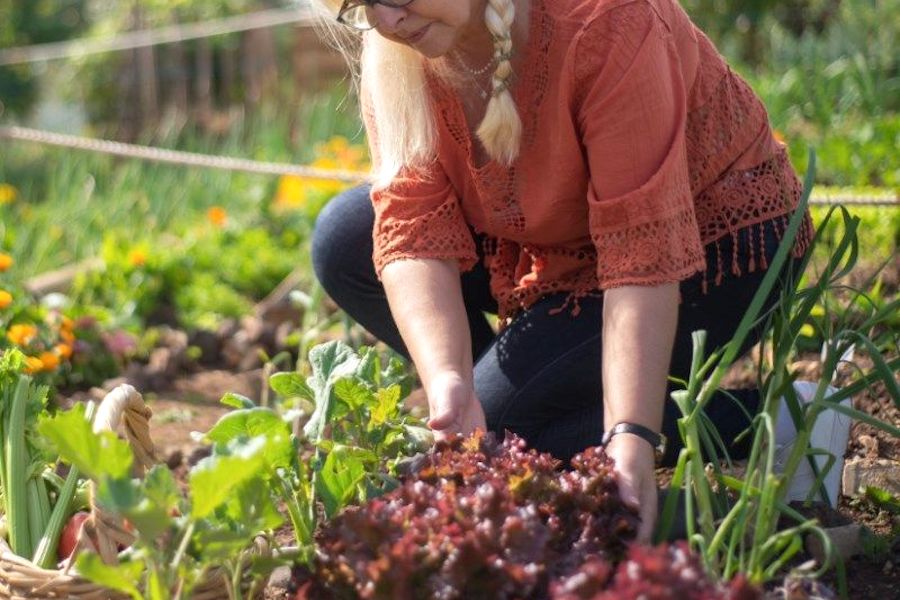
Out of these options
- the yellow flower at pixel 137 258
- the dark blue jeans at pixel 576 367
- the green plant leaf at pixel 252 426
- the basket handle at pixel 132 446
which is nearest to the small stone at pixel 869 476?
the dark blue jeans at pixel 576 367

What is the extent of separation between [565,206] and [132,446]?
2.66 ft

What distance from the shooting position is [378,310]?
2.69m

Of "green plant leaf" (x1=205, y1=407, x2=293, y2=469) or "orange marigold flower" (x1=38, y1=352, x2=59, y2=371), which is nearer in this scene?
"green plant leaf" (x1=205, y1=407, x2=293, y2=469)

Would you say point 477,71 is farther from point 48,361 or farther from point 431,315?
point 48,361

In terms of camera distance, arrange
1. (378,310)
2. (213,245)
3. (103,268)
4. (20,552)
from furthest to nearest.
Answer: (213,245) < (103,268) < (378,310) < (20,552)

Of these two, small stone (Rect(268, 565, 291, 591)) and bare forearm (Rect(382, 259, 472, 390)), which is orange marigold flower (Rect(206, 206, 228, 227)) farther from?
small stone (Rect(268, 565, 291, 591))

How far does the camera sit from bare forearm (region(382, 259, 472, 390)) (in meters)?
2.06

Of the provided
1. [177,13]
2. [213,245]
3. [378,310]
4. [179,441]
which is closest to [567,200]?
[378,310]

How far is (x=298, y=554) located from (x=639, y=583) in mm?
552

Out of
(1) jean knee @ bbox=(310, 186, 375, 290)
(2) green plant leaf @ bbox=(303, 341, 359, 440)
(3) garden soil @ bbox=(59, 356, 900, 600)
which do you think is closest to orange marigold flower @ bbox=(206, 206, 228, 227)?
(3) garden soil @ bbox=(59, 356, 900, 600)

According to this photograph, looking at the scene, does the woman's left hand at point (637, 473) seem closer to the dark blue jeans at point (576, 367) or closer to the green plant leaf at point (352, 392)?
the green plant leaf at point (352, 392)

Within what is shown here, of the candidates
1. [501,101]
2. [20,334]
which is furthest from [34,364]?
[501,101]

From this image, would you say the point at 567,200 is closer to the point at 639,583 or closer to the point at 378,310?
the point at 378,310

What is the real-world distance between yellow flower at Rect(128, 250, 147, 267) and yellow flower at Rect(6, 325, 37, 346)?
0.92m
